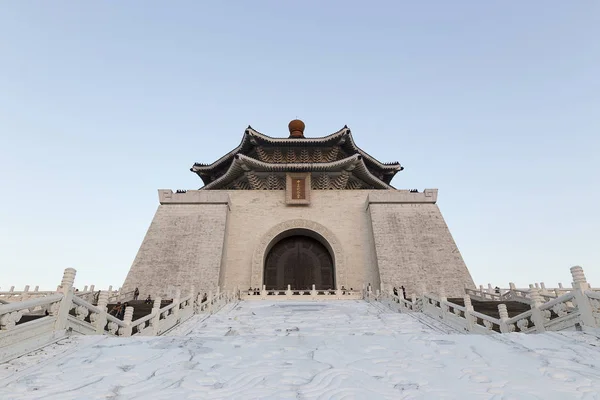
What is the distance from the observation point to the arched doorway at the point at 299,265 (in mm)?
20266

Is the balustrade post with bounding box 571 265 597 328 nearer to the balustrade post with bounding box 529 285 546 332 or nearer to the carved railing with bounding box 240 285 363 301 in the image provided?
the balustrade post with bounding box 529 285 546 332

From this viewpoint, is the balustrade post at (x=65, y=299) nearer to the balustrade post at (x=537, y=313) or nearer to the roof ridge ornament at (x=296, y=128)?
the balustrade post at (x=537, y=313)

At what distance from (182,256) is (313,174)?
9.73 meters

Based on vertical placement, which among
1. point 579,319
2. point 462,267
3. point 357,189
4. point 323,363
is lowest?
point 323,363

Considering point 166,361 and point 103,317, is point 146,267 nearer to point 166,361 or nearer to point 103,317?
point 103,317

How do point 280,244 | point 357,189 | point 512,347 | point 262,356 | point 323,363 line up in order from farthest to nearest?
point 357,189, point 280,244, point 512,347, point 262,356, point 323,363

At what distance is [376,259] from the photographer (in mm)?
18984

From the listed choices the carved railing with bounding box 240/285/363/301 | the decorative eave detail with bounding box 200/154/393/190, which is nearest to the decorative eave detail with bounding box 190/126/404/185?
the decorative eave detail with bounding box 200/154/393/190

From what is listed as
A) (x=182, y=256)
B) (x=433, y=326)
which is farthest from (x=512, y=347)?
(x=182, y=256)

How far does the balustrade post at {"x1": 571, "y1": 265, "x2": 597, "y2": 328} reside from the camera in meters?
5.82

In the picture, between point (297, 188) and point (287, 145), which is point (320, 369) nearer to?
point (297, 188)

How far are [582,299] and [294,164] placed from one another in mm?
17223

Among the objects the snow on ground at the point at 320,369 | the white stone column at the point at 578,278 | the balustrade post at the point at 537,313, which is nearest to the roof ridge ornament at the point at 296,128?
Result: the balustrade post at the point at 537,313

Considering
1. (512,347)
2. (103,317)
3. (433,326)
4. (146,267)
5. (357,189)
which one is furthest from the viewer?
(357,189)
